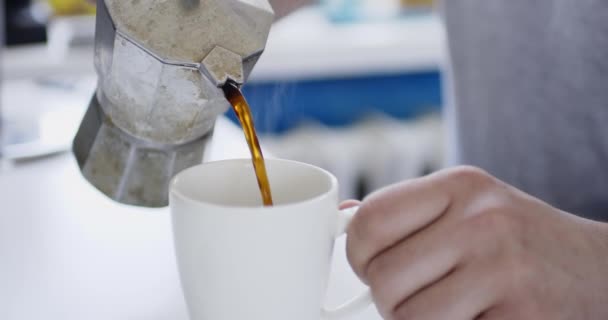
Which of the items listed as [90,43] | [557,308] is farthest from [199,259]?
[90,43]

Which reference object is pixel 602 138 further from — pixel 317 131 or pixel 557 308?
pixel 317 131

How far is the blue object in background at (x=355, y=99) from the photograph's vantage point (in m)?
1.59

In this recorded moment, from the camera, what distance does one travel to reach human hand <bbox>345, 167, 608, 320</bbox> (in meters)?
0.40

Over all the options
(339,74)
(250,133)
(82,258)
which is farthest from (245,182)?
(339,74)

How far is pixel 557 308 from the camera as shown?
16.6 inches

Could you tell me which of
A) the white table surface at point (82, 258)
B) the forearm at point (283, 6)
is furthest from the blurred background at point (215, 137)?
the forearm at point (283, 6)

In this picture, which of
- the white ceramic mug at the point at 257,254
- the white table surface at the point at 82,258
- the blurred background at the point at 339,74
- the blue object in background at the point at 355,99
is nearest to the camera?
the white ceramic mug at the point at 257,254

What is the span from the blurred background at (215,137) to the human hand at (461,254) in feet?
0.25

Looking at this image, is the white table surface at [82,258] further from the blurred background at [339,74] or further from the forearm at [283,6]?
the blurred background at [339,74]

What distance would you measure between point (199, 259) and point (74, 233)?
24cm

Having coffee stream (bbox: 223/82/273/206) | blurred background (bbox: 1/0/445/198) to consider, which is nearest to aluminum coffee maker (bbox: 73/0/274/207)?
coffee stream (bbox: 223/82/273/206)

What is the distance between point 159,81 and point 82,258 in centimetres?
17

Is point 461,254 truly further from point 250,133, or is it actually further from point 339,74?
point 339,74

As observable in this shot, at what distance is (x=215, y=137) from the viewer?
80 cm
